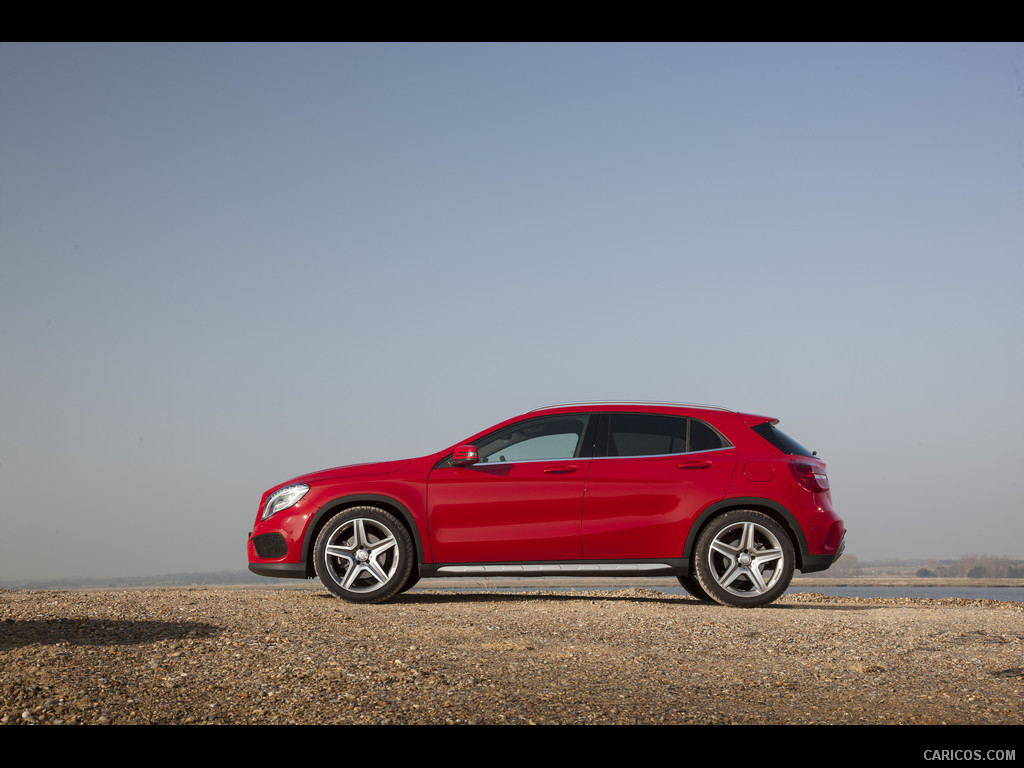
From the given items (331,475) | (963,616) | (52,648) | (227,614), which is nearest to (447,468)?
(331,475)

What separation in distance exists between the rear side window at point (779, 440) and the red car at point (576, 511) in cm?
3

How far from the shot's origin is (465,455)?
8016 millimetres

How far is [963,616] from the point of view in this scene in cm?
838

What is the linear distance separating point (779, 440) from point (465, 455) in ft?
9.51

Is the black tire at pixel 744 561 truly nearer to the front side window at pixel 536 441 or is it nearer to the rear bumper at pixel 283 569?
the front side window at pixel 536 441

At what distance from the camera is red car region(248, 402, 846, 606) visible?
805 cm

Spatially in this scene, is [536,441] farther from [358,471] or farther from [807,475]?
[807,475]

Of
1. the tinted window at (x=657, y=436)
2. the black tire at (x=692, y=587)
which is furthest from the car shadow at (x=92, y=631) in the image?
the black tire at (x=692, y=587)

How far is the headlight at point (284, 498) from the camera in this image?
331 inches

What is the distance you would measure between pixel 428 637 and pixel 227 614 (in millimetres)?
2019

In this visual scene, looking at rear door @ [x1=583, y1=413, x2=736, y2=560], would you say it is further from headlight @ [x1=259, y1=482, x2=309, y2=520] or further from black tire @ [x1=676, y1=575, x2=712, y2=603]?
headlight @ [x1=259, y1=482, x2=309, y2=520]

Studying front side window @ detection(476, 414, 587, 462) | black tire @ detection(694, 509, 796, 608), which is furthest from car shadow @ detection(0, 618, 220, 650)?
black tire @ detection(694, 509, 796, 608)
